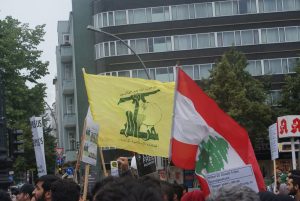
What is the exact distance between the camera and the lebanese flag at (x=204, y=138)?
618cm

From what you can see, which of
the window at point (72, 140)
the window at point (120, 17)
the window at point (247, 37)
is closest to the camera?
the window at point (247, 37)

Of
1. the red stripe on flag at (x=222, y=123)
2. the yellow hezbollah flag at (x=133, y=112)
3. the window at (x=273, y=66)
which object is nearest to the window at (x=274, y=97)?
the window at (x=273, y=66)

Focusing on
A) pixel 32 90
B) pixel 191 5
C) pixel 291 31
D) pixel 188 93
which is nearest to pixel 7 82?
pixel 32 90

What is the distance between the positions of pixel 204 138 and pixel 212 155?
1.18 feet

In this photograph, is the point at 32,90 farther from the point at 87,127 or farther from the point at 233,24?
the point at 87,127

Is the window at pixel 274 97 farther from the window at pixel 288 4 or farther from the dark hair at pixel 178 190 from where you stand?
the dark hair at pixel 178 190

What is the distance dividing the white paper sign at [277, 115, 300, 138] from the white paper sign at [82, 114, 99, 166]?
8.13 meters

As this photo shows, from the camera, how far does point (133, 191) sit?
8.52 feet

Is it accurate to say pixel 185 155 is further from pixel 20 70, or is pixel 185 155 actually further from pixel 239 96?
pixel 239 96

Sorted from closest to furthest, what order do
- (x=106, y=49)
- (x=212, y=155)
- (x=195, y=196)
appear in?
(x=212, y=155) < (x=195, y=196) < (x=106, y=49)

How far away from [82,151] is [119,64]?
3996 cm

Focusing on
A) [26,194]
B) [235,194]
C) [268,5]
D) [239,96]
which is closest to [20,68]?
[239,96]

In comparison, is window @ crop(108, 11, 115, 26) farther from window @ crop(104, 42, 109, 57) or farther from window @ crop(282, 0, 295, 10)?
window @ crop(282, 0, 295, 10)

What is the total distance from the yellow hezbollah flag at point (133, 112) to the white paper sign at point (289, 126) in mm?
7308
